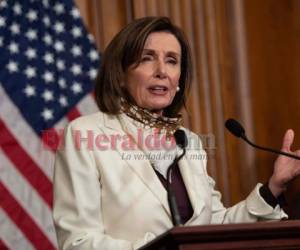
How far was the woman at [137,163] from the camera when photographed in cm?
225

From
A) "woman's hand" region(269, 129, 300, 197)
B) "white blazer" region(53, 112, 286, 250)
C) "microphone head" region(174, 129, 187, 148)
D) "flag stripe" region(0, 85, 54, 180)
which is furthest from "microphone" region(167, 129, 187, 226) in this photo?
"flag stripe" region(0, 85, 54, 180)

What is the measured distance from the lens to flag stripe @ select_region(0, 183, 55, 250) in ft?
9.92

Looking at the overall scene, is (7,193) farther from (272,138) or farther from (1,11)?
(272,138)

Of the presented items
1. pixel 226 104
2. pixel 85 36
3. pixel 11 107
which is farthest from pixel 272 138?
pixel 11 107

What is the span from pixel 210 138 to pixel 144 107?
0.83 metres

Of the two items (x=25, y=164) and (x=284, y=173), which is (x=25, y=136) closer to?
(x=25, y=164)

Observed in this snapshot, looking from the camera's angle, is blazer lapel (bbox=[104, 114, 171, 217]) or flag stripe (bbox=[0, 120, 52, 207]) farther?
flag stripe (bbox=[0, 120, 52, 207])

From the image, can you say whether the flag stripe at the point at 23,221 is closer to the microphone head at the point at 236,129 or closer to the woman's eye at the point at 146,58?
the woman's eye at the point at 146,58

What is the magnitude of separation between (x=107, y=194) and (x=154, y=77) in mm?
465

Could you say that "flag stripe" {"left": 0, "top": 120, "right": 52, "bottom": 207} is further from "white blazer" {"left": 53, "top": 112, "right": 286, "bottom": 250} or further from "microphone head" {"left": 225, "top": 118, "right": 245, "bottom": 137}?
"microphone head" {"left": 225, "top": 118, "right": 245, "bottom": 137}

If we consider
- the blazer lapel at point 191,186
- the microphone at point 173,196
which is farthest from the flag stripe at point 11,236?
the microphone at point 173,196

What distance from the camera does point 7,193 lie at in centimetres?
304

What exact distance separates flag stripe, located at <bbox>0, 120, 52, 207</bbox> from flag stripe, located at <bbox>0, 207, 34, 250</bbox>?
17cm

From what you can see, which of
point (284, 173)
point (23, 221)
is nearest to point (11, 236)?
point (23, 221)
